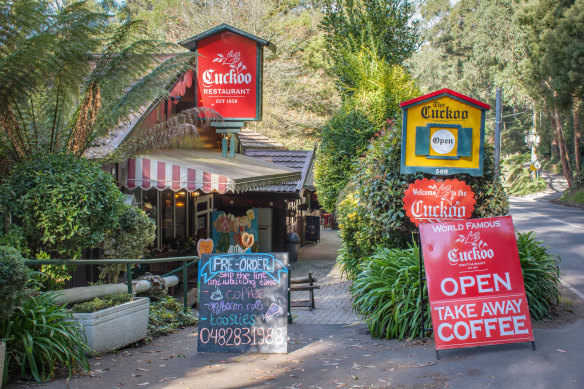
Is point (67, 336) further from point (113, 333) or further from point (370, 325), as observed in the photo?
point (370, 325)

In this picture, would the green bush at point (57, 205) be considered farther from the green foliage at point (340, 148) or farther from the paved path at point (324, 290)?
the green foliage at point (340, 148)

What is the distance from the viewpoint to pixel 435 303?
6484mm

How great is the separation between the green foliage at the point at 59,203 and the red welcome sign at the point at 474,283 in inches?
163

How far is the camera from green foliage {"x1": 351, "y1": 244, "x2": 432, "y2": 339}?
747cm

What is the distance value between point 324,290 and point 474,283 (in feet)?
23.3

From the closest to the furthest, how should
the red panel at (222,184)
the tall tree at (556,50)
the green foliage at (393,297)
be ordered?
the green foliage at (393,297) < the red panel at (222,184) < the tall tree at (556,50)

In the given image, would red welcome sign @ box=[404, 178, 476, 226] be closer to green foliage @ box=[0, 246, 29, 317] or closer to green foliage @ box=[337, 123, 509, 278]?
green foliage @ box=[337, 123, 509, 278]

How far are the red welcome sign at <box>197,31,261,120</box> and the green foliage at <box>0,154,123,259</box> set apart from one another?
225 inches

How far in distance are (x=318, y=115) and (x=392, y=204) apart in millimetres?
23261

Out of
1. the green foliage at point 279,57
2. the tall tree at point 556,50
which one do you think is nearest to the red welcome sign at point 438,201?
the green foliage at point 279,57

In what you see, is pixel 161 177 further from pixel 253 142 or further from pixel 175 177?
pixel 253 142

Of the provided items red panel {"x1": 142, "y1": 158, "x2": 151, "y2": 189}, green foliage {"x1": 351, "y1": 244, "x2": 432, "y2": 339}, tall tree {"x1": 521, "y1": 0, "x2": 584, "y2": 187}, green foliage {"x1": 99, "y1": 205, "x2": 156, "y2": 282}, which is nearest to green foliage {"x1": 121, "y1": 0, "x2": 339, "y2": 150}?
tall tree {"x1": 521, "y1": 0, "x2": 584, "y2": 187}

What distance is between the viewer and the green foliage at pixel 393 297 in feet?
24.5

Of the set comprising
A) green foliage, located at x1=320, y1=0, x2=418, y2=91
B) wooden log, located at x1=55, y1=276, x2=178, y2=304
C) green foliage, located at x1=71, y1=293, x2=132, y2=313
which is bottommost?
green foliage, located at x1=71, y1=293, x2=132, y2=313
